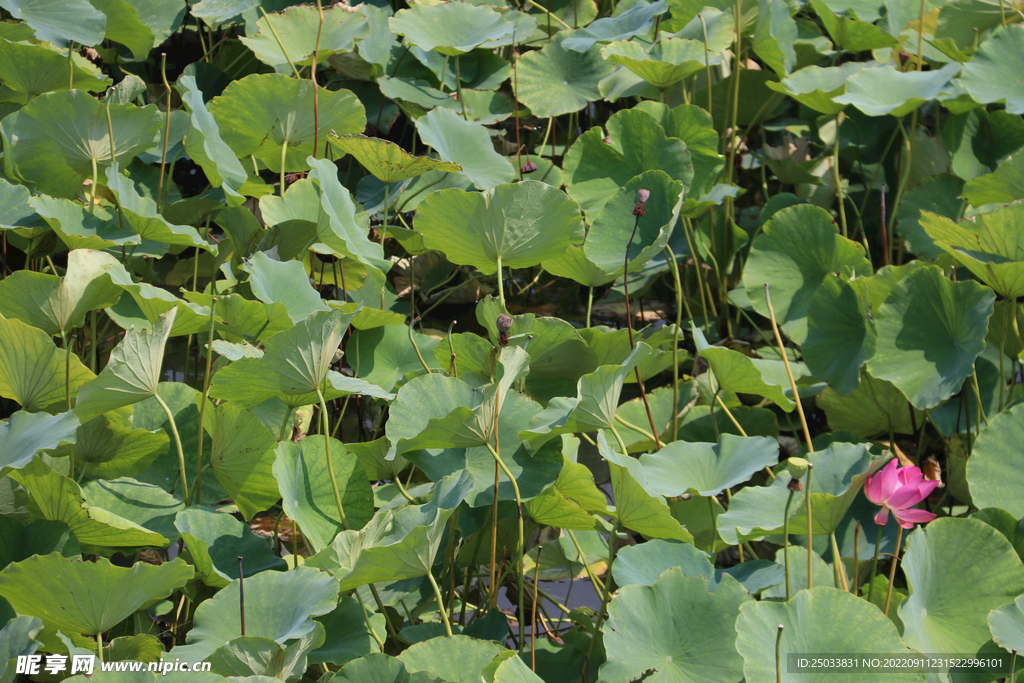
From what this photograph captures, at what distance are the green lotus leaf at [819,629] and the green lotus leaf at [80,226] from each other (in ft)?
3.17

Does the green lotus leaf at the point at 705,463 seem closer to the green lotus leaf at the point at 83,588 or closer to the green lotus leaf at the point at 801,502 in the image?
the green lotus leaf at the point at 801,502

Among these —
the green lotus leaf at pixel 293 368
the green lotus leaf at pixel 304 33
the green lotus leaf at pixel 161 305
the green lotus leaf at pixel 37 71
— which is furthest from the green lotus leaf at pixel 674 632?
the green lotus leaf at pixel 37 71

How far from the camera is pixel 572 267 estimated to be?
3.97ft

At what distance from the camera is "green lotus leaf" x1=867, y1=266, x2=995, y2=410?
3.35ft

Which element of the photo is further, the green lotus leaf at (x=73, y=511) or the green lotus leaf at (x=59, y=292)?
the green lotus leaf at (x=59, y=292)

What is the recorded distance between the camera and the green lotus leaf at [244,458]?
903 mm

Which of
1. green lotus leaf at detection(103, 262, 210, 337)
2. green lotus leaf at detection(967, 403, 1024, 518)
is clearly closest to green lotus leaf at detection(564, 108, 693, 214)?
green lotus leaf at detection(967, 403, 1024, 518)

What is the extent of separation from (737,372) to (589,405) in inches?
12.0

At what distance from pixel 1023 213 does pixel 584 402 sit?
68 cm

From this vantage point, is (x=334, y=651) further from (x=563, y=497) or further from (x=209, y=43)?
(x=209, y=43)

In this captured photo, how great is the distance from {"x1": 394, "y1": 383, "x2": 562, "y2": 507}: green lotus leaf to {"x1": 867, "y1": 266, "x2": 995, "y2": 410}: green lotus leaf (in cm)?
53

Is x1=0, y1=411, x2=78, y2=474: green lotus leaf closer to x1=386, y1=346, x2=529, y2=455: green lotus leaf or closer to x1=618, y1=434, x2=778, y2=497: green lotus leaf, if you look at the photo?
x1=386, y1=346, x2=529, y2=455: green lotus leaf

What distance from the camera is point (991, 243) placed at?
3.47ft

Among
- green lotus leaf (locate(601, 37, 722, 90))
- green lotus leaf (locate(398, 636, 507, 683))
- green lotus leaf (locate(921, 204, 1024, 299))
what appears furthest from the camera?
green lotus leaf (locate(601, 37, 722, 90))
